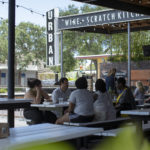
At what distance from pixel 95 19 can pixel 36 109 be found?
614 cm

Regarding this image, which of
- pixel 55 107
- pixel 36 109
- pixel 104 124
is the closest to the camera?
pixel 104 124

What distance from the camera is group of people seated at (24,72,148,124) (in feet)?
17.8

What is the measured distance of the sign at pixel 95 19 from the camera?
11.4 metres

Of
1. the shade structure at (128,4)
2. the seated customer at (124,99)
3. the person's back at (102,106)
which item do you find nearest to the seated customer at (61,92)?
the seated customer at (124,99)

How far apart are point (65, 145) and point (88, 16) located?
11649 mm

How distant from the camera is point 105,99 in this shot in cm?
580

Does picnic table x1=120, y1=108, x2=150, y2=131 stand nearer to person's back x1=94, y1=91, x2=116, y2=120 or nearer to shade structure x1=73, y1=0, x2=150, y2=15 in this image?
person's back x1=94, y1=91, x2=116, y2=120

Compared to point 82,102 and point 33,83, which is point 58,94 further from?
point 82,102

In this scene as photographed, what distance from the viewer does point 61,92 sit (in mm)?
6844

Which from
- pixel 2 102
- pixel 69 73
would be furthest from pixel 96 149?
pixel 69 73

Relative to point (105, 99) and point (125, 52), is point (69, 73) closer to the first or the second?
point (125, 52)

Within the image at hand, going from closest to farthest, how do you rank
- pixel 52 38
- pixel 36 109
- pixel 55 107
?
1. pixel 55 107
2. pixel 36 109
3. pixel 52 38

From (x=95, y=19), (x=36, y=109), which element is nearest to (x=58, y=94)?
(x=36, y=109)

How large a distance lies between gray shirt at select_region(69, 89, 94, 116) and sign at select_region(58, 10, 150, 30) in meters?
6.22
